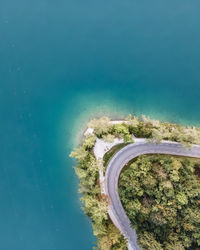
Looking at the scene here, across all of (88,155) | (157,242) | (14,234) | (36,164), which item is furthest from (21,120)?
(157,242)

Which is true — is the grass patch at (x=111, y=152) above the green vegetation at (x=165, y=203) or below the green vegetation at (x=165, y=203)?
above

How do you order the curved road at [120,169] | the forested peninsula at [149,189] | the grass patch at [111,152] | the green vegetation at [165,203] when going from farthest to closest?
the grass patch at [111,152] → the curved road at [120,169] → the forested peninsula at [149,189] → the green vegetation at [165,203]

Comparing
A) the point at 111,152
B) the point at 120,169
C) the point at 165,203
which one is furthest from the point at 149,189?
the point at 111,152

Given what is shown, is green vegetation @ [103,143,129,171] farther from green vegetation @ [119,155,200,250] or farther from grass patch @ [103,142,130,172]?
green vegetation @ [119,155,200,250]

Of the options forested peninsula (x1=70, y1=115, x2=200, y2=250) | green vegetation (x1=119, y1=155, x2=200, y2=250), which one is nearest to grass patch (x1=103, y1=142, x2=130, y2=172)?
forested peninsula (x1=70, y1=115, x2=200, y2=250)

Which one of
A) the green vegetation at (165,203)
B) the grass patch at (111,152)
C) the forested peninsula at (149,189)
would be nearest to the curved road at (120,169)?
the grass patch at (111,152)

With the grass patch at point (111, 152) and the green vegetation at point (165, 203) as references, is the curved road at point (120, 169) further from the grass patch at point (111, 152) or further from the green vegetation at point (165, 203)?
the green vegetation at point (165, 203)

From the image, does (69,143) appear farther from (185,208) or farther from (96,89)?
(185,208)
